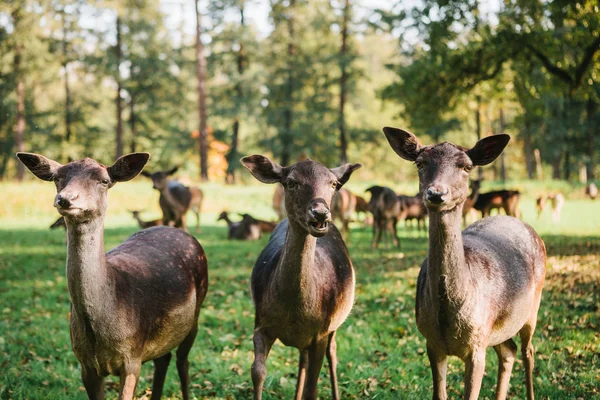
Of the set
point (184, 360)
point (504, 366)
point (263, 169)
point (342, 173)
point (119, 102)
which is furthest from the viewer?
point (119, 102)

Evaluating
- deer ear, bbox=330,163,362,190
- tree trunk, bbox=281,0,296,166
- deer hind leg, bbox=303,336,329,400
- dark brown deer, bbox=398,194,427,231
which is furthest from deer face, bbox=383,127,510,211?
tree trunk, bbox=281,0,296,166

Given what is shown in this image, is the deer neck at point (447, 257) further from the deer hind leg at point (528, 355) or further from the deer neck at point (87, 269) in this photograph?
the deer neck at point (87, 269)

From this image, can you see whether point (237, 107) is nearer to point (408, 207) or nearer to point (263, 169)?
point (408, 207)

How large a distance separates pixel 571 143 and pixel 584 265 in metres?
41.2

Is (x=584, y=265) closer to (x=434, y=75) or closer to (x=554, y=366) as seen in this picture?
(x=554, y=366)

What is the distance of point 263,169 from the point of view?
4.65 meters

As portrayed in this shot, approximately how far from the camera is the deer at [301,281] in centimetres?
432

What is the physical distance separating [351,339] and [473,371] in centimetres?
338

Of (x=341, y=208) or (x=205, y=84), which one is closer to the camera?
(x=341, y=208)

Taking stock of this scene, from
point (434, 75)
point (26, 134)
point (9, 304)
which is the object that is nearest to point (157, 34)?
point (26, 134)

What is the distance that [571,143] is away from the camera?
47.8 m

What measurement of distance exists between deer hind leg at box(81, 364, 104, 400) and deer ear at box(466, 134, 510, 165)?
11.1 feet

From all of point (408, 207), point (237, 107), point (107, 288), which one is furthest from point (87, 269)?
point (237, 107)

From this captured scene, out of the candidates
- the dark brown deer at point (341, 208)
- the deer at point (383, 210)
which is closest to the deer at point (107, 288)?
the deer at point (383, 210)
